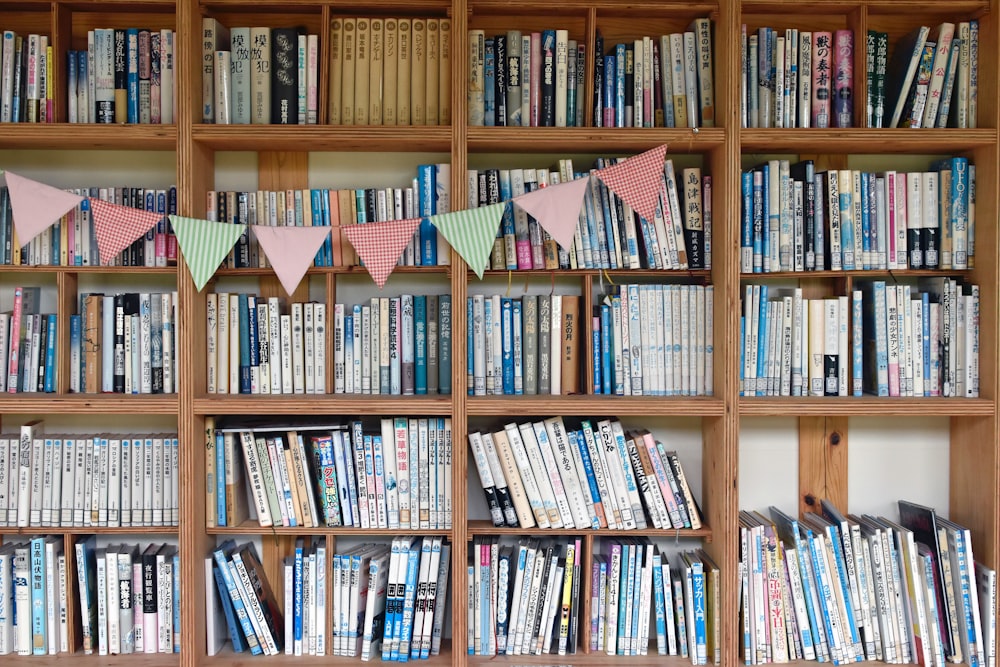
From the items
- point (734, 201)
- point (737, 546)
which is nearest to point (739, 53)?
point (734, 201)

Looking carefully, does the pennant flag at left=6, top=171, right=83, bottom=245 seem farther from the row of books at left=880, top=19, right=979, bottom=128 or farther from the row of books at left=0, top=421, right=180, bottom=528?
the row of books at left=880, top=19, right=979, bottom=128

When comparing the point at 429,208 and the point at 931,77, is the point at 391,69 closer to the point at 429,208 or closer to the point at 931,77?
the point at 429,208

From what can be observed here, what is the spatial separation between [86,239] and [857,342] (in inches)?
85.0

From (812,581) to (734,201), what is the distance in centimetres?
106

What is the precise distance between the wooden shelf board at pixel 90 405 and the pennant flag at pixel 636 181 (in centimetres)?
129

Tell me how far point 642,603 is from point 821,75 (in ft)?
5.07

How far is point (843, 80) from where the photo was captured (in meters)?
2.18

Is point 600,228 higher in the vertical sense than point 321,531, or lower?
higher

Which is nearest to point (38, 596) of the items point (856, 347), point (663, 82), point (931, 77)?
point (663, 82)

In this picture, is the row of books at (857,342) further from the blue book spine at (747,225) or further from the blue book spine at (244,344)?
the blue book spine at (244,344)

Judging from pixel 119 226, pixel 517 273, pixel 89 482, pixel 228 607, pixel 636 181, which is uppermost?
pixel 636 181

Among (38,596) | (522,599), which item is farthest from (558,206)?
(38,596)

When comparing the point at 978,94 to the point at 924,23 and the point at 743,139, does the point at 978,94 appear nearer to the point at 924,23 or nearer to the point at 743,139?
the point at 924,23

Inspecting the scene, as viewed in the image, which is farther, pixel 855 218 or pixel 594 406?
pixel 855 218
